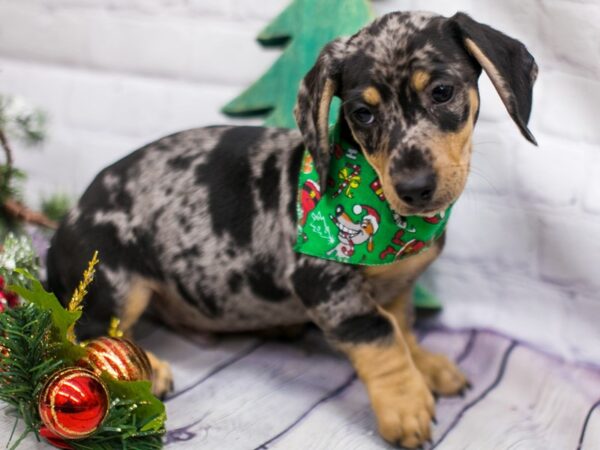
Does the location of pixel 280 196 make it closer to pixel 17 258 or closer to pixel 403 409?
pixel 403 409

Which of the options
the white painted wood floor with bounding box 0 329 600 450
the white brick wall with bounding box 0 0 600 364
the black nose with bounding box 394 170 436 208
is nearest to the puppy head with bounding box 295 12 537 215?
the black nose with bounding box 394 170 436 208

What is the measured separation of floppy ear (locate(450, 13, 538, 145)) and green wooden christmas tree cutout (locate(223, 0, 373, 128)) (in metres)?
0.79

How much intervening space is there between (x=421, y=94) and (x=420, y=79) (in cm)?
4

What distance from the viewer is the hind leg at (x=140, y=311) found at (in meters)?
2.58

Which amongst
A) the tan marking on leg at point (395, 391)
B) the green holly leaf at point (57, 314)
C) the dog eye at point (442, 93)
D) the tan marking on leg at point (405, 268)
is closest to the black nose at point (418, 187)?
the dog eye at point (442, 93)

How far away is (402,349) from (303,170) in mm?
599

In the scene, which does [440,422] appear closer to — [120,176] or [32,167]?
[120,176]

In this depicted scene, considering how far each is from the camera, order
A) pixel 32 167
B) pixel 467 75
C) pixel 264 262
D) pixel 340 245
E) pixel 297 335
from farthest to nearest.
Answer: pixel 32 167 < pixel 297 335 < pixel 264 262 < pixel 340 245 < pixel 467 75

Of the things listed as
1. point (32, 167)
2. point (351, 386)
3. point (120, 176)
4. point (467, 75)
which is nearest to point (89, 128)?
point (32, 167)

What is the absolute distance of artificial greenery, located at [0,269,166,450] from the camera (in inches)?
80.2

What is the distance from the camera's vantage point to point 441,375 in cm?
264

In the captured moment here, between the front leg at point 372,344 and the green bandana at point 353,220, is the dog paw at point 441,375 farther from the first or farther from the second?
the green bandana at point 353,220

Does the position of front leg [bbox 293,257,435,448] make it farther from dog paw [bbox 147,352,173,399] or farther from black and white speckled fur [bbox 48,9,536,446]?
dog paw [bbox 147,352,173,399]

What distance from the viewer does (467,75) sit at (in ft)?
7.09
